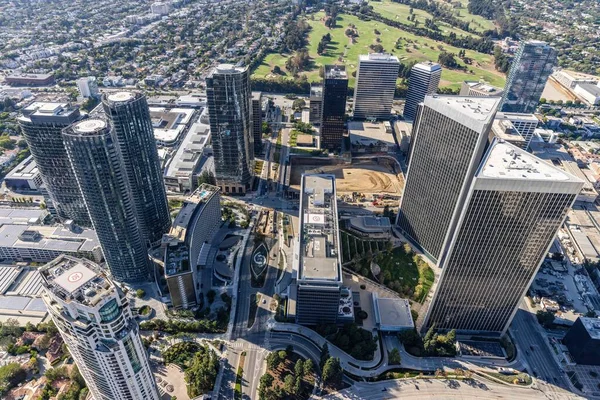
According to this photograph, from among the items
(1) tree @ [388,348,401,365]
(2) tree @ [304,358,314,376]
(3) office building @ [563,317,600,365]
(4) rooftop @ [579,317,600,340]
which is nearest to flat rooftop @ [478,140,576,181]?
(4) rooftop @ [579,317,600,340]

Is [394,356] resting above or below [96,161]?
below

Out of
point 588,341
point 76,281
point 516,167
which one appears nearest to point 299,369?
point 76,281

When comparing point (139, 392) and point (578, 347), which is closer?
point (139, 392)

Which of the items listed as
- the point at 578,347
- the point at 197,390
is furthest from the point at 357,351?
the point at 578,347

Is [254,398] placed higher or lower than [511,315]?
lower

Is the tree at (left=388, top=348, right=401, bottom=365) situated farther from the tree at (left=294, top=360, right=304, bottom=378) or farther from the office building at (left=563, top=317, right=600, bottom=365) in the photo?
the office building at (left=563, top=317, right=600, bottom=365)

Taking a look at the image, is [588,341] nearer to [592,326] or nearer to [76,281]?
[592,326]

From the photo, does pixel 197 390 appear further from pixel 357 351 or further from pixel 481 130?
pixel 481 130
